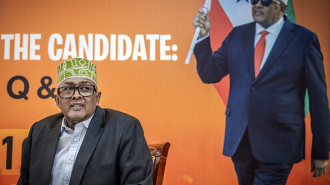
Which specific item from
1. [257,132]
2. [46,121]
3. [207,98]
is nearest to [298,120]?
[257,132]

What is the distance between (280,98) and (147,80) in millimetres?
1326

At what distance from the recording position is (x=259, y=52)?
111 inches

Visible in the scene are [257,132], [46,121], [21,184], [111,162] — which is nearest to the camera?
[111,162]

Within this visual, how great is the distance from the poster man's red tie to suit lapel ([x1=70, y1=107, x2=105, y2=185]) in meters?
1.76

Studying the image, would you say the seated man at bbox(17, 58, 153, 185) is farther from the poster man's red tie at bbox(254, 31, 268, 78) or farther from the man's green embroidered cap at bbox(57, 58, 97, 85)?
the poster man's red tie at bbox(254, 31, 268, 78)

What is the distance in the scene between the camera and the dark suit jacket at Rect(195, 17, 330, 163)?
274cm

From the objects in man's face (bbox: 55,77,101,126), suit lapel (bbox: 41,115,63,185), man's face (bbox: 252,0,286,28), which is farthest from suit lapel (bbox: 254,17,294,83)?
suit lapel (bbox: 41,115,63,185)

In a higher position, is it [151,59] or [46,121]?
[151,59]

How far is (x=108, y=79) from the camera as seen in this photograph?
2887mm

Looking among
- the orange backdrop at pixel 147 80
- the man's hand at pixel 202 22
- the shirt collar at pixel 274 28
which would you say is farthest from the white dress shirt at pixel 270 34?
the man's hand at pixel 202 22

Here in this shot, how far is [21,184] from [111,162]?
23.6 inches

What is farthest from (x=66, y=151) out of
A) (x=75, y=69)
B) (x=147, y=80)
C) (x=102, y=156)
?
(x=147, y=80)

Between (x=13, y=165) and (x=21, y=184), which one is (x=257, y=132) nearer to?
(x=21, y=184)

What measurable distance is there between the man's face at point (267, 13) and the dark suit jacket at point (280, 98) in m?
0.10
